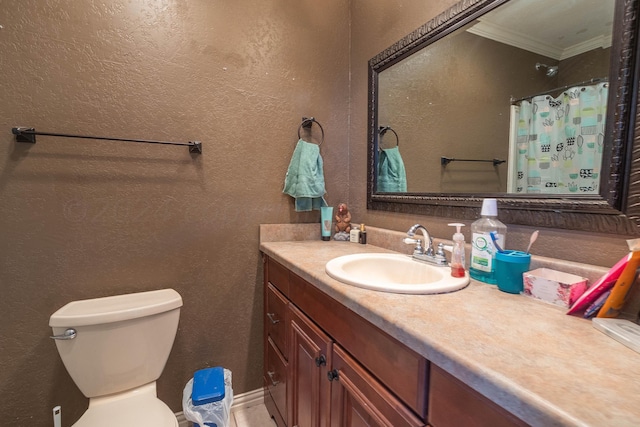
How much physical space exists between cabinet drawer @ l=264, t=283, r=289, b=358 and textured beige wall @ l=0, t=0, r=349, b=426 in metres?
0.14

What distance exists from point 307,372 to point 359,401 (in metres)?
0.33

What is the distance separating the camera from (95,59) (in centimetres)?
121

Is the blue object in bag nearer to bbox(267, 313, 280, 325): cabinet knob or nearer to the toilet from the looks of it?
the toilet

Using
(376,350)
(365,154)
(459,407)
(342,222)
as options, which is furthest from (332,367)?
(365,154)

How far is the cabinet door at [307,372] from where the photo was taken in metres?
0.89

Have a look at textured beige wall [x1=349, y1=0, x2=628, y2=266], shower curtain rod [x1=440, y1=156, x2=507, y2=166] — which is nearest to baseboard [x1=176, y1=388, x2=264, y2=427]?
textured beige wall [x1=349, y1=0, x2=628, y2=266]

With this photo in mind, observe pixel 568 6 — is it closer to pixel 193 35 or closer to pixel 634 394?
pixel 634 394

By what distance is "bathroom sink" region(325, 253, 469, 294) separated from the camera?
2.49 feet

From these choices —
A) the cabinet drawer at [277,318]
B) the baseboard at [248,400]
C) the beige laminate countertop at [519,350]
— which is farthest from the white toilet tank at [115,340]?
the beige laminate countertop at [519,350]

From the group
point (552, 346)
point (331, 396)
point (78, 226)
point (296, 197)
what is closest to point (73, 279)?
point (78, 226)

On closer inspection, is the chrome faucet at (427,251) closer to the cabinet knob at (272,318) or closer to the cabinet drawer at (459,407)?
the cabinet drawer at (459,407)

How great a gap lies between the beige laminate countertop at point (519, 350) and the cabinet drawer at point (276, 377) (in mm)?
711

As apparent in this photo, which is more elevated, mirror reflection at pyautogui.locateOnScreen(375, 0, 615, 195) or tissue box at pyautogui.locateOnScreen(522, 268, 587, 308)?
mirror reflection at pyautogui.locateOnScreen(375, 0, 615, 195)

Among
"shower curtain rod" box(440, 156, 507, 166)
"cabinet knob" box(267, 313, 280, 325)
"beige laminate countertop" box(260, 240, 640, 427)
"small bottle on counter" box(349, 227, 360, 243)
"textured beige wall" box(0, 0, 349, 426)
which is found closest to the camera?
"beige laminate countertop" box(260, 240, 640, 427)
